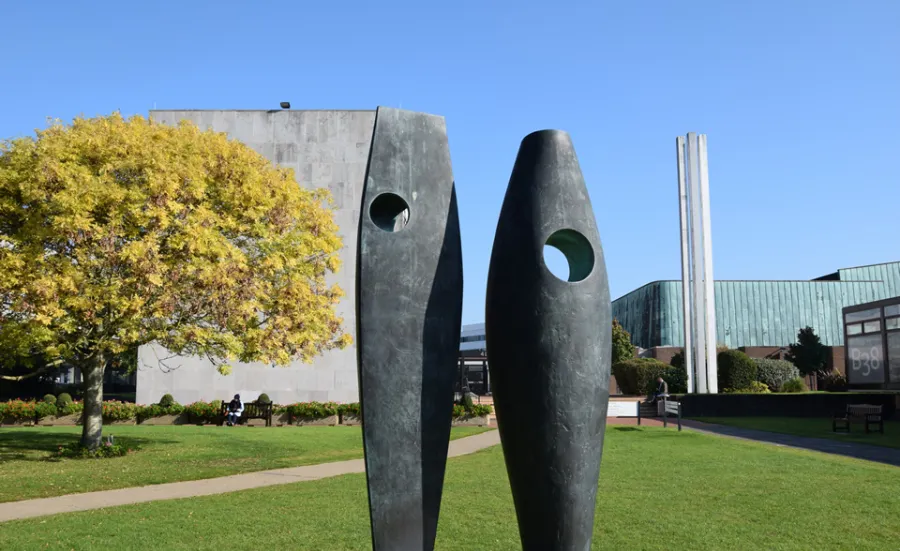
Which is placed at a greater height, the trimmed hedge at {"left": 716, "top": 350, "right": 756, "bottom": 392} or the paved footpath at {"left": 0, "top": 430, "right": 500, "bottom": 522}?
the trimmed hedge at {"left": 716, "top": 350, "right": 756, "bottom": 392}

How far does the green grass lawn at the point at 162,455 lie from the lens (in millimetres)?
12023

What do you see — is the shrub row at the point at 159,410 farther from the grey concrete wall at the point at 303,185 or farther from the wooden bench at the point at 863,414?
the wooden bench at the point at 863,414

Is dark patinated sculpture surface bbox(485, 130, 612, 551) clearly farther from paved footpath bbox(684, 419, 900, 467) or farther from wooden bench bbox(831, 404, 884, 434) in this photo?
wooden bench bbox(831, 404, 884, 434)

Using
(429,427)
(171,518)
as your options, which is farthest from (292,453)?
(429,427)

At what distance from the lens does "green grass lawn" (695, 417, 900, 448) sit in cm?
1875

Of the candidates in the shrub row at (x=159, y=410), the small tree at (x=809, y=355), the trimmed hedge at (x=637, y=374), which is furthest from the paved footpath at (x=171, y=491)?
the small tree at (x=809, y=355)

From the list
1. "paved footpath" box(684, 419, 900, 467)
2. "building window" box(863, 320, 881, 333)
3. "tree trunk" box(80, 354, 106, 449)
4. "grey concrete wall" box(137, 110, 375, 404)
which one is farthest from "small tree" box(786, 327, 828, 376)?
"tree trunk" box(80, 354, 106, 449)

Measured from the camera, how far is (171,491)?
433 inches

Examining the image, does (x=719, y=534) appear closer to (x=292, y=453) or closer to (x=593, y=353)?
(x=593, y=353)

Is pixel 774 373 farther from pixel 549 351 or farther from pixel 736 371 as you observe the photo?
pixel 549 351

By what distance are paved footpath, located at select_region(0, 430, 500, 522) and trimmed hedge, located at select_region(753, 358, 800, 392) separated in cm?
2885

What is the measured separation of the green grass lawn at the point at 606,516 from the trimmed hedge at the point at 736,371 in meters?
23.1

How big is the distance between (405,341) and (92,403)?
13154 mm

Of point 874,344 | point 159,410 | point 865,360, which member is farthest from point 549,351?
point 865,360
